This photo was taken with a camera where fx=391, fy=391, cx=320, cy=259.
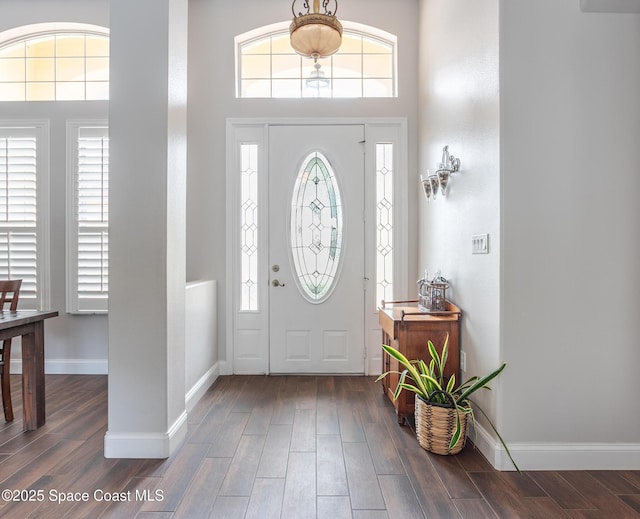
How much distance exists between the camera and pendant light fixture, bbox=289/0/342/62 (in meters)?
2.66

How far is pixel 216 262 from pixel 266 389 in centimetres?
126

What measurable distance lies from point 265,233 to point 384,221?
1.14m

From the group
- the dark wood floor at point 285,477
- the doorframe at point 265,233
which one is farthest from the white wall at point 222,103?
the dark wood floor at point 285,477

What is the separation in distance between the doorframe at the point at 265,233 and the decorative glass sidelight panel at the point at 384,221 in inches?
1.9

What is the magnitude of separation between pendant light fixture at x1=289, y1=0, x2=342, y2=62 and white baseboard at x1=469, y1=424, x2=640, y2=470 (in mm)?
2787

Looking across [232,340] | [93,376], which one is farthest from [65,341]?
[232,340]

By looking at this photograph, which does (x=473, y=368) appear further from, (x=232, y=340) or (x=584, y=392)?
(x=232, y=340)

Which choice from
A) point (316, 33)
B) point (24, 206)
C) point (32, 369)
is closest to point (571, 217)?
point (316, 33)

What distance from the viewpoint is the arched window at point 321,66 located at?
3826 mm

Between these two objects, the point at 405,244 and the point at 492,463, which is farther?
the point at 405,244

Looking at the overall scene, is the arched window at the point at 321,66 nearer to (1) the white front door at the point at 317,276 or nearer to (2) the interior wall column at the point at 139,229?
(1) the white front door at the point at 317,276

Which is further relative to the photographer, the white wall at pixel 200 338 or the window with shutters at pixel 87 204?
the window with shutters at pixel 87 204

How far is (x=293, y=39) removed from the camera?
283cm

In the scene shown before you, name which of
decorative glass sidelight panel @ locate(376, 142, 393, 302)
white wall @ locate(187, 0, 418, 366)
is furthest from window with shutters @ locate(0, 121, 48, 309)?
decorative glass sidelight panel @ locate(376, 142, 393, 302)
